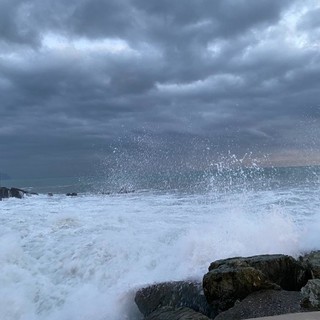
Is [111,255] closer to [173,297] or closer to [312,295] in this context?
[173,297]

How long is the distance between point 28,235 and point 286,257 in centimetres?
782

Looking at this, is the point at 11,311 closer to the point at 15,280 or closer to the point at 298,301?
the point at 15,280

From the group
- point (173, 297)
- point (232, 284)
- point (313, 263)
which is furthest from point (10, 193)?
point (313, 263)

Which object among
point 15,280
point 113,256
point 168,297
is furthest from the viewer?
point 113,256

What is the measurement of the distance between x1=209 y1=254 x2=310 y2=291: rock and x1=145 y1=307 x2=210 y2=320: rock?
1261mm

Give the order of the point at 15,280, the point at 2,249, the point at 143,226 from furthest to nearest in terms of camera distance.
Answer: the point at 143,226 → the point at 2,249 → the point at 15,280

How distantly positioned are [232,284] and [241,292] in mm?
185

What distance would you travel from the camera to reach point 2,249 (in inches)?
395

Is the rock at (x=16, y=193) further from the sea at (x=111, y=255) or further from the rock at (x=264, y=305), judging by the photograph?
the rock at (x=264, y=305)

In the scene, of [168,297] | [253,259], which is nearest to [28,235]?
[168,297]

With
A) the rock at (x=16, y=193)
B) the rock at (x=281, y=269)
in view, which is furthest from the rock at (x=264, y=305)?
the rock at (x=16, y=193)

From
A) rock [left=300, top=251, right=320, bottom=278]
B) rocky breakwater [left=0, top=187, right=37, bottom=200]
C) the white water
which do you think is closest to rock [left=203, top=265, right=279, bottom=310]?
rock [left=300, top=251, right=320, bottom=278]

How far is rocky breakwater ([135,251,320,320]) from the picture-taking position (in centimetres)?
570

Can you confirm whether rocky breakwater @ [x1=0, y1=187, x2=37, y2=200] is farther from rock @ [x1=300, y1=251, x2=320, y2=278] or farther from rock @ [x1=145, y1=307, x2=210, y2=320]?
rock @ [x1=300, y1=251, x2=320, y2=278]
